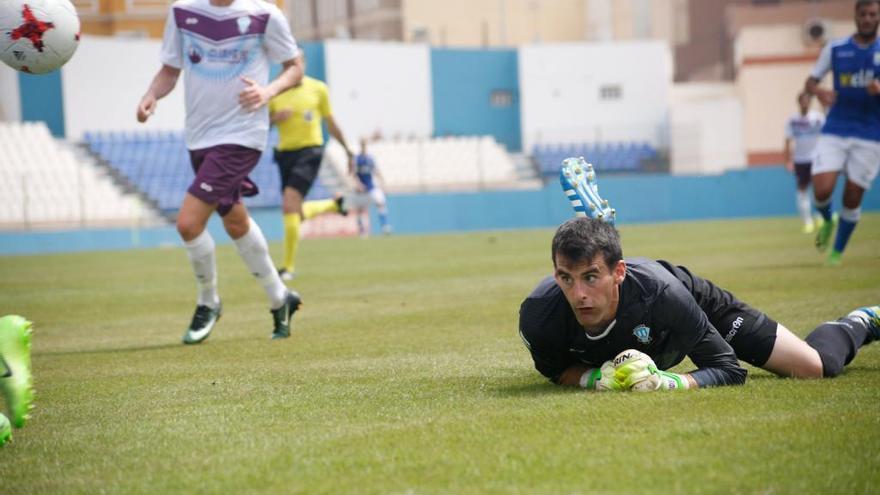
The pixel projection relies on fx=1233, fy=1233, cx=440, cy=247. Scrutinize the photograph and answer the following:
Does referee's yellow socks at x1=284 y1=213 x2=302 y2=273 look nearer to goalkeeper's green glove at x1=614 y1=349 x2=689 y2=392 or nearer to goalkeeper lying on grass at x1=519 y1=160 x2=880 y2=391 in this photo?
goalkeeper lying on grass at x1=519 y1=160 x2=880 y2=391

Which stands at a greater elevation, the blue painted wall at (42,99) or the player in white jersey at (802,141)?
the blue painted wall at (42,99)

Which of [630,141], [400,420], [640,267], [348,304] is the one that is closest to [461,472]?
[400,420]

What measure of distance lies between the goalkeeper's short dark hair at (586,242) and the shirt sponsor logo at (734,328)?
2.83ft

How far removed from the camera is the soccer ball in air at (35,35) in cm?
662

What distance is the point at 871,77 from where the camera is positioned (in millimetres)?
11703

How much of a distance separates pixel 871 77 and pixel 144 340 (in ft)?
23.7

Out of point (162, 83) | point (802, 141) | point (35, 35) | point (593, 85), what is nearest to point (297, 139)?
point (162, 83)

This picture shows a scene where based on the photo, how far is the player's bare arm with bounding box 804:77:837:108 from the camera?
37.5 ft

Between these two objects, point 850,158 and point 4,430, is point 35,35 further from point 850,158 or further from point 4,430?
point 850,158

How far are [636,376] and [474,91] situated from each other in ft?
140

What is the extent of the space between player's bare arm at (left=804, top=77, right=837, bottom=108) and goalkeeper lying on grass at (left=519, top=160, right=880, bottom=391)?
6166 mm

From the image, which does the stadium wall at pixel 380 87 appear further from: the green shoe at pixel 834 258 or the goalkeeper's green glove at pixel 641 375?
the goalkeeper's green glove at pixel 641 375

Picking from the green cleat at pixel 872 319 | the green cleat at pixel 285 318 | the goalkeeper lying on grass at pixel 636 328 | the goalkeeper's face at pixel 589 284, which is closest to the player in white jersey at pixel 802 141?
the green cleat at pixel 285 318

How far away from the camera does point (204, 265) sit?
8.32 metres
